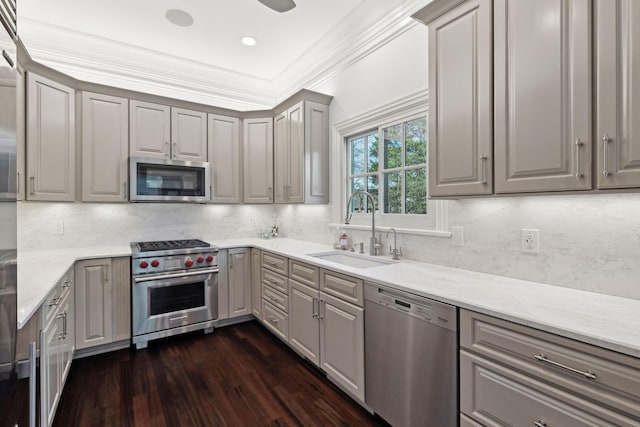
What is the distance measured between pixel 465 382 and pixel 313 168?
7.84 ft

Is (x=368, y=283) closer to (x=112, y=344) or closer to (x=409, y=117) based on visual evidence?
(x=409, y=117)

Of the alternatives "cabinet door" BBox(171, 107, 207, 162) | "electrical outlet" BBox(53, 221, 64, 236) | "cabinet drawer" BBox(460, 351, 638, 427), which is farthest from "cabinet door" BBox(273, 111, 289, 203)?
"cabinet drawer" BBox(460, 351, 638, 427)

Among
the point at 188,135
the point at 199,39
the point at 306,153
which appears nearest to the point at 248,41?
the point at 199,39

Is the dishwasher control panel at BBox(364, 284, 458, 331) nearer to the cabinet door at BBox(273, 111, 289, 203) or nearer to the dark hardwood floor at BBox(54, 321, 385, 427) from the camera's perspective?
the dark hardwood floor at BBox(54, 321, 385, 427)

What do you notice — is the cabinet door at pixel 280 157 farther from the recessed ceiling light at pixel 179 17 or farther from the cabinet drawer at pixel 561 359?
the cabinet drawer at pixel 561 359

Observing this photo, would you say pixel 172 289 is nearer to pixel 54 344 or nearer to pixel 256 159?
pixel 54 344

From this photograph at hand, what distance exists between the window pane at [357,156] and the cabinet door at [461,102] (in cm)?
122

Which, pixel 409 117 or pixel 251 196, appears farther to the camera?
pixel 251 196

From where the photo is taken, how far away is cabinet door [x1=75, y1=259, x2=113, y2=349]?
2.72 meters

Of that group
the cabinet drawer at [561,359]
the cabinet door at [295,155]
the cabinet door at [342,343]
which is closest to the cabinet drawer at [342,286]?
the cabinet door at [342,343]

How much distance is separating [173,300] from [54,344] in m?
1.27

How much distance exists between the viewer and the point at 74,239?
3.24 metres

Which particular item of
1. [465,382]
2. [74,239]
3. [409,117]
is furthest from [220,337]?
[409,117]

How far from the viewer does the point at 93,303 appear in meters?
2.79
